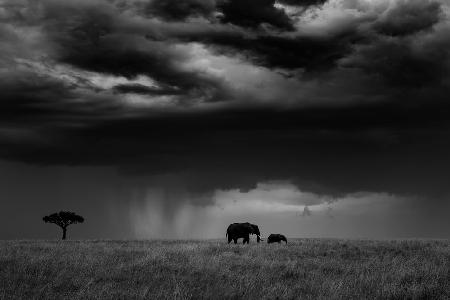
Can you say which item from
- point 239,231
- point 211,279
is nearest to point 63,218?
point 239,231

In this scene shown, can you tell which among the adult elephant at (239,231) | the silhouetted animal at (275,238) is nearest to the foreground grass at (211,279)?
the silhouetted animal at (275,238)

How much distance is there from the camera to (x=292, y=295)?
11859mm

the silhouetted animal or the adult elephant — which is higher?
the adult elephant

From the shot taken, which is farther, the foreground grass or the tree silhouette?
the tree silhouette

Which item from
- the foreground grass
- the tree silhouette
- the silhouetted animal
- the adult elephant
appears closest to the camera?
the foreground grass

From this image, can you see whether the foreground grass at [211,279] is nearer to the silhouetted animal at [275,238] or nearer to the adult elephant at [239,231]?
the silhouetted animal at [275,238]

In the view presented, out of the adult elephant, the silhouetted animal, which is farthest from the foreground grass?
the adult elephant

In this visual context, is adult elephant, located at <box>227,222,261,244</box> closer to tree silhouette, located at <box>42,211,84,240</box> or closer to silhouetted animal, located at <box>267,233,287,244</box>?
silhouetted animal, located at <box>267,233,287,244</box>

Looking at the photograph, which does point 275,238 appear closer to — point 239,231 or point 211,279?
point 239,231

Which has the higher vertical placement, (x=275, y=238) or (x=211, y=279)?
(x=211, y=279)

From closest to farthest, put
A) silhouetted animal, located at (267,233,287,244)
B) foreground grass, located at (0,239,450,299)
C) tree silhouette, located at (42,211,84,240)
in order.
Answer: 1. foreground grass, located at (0,239,450,299)
2. silhouetted animal, located at (267,233,287,244)
3. tree silhouette, located at (42,211,84,240)

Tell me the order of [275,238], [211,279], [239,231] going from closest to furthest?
[211,279] → [275,238] → [239,231]

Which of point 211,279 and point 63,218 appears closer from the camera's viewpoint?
point 211,279

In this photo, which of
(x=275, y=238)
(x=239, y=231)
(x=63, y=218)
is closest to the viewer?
(x=275, y=238)
